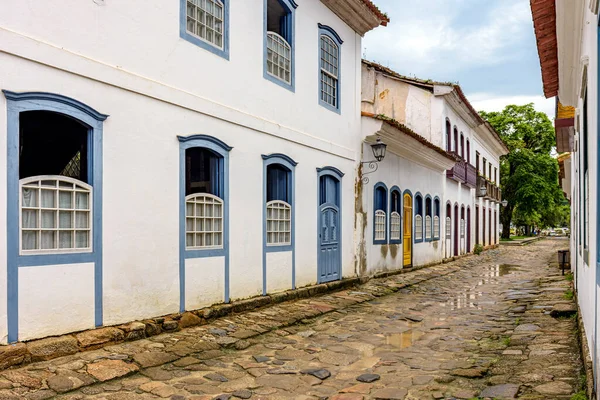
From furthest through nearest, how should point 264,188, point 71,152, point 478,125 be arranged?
1. point 478,125
2. point 264,188
3. point 71,152

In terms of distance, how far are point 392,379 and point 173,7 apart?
528cm

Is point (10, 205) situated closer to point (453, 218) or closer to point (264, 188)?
point (264, 188)

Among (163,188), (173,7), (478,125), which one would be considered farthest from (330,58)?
(478,125)

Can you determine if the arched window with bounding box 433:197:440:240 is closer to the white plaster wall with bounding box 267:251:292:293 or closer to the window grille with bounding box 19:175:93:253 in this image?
the white plaster wall with bounding box 267:251:292:293

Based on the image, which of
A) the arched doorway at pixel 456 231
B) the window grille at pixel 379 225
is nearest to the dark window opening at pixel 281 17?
the window grille at pixel 379 225

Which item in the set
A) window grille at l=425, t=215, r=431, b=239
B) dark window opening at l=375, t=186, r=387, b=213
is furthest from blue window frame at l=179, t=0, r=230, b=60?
window grille at l=425, t=215, r=431, b=239

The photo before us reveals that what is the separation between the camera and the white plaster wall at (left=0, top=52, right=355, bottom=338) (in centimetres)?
591

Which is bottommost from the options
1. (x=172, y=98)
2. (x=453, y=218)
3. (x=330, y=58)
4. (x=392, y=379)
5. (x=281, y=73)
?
(x=392, y=379)

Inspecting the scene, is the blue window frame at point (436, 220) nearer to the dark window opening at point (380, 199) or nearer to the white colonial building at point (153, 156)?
the dark window opening at point (380, 199)

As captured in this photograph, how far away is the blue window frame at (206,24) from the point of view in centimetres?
739

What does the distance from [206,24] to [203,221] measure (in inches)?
111

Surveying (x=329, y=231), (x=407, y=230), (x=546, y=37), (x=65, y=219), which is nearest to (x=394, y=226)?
(x=407, y=230)

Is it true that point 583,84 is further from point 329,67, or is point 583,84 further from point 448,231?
point 448,231

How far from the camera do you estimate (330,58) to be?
11.4 m
